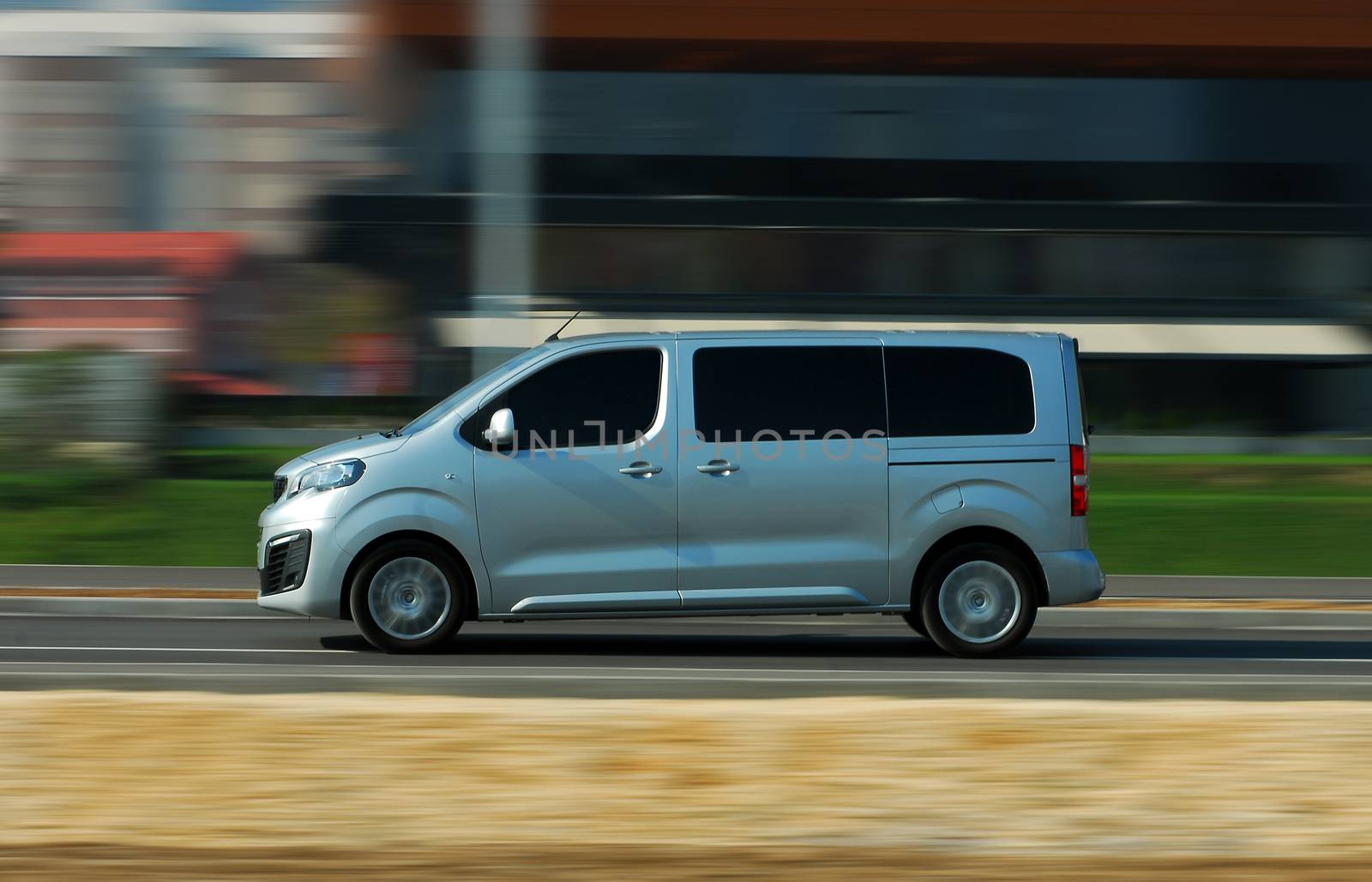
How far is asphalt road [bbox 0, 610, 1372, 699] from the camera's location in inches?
270

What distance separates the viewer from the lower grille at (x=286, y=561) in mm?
9773

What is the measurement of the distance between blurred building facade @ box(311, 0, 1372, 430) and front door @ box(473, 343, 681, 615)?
57.0ft

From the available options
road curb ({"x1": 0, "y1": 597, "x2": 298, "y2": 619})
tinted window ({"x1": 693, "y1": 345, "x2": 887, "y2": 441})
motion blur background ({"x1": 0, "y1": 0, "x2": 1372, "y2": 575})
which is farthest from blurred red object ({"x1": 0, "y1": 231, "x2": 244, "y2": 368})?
tinted window ({"x1": 693, "y1": 345, "x2": 887, "y2": 441})

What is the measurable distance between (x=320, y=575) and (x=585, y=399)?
1.79 metres

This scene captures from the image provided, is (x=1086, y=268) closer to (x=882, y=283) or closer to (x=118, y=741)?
(x=882, y=283)

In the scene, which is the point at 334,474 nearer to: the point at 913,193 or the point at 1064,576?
the point at 1064,576

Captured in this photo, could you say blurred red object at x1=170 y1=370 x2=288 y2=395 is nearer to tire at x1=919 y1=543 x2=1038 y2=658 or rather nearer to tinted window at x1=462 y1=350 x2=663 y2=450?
tinted window at x1=462 y1=350 x2=663 y2=450

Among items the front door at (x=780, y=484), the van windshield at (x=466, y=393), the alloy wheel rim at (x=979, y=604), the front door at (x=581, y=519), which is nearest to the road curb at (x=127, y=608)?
the van windshield at (x=466, y=393)

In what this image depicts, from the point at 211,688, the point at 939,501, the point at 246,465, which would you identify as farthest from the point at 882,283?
the point at 211,688

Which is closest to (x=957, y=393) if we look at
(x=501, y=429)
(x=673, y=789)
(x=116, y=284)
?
(x=501, y=429)

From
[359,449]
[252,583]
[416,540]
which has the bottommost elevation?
[252,583]

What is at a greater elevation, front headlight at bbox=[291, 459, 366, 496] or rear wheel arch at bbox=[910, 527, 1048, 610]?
front headlight at bbox=[291, 459, 366, 496]

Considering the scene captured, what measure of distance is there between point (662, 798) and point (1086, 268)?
23458mm

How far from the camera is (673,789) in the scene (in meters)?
5.40
